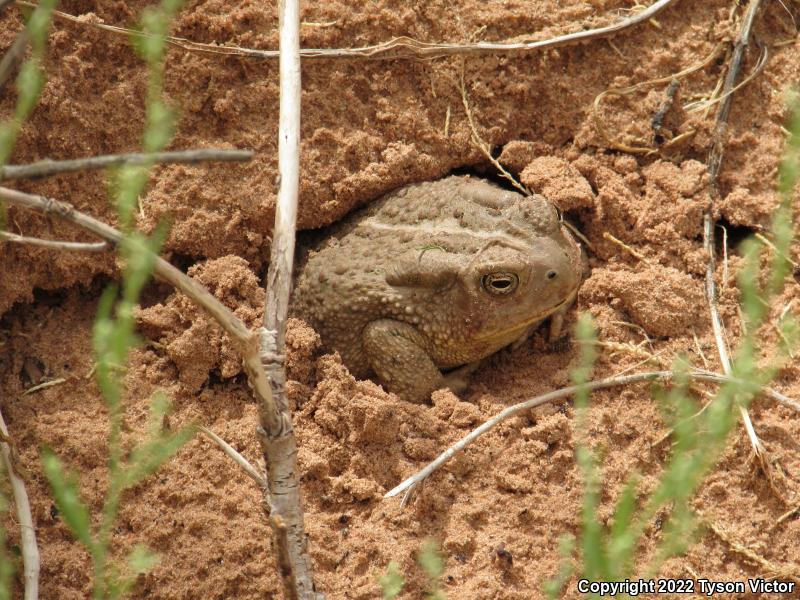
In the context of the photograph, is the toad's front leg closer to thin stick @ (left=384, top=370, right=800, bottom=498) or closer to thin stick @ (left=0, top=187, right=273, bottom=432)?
thin stick @ (left=384, top=370, right=800, bottom=498)

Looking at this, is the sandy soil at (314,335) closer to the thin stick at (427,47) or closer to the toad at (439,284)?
A: the thin stick at (427,47)

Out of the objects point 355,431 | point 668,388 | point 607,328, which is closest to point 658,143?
point 607,328

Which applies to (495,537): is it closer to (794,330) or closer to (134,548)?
(134,548)

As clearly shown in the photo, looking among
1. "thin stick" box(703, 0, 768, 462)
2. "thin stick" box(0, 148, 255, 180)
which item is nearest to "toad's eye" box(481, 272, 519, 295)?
"thin stick" box(703, 0, 768, 462)

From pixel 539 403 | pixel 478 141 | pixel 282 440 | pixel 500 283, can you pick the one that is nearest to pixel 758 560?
pixel 539 403

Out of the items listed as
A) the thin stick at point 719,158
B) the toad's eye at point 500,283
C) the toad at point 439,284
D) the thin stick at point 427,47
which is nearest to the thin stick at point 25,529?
the toad at point 439,284
